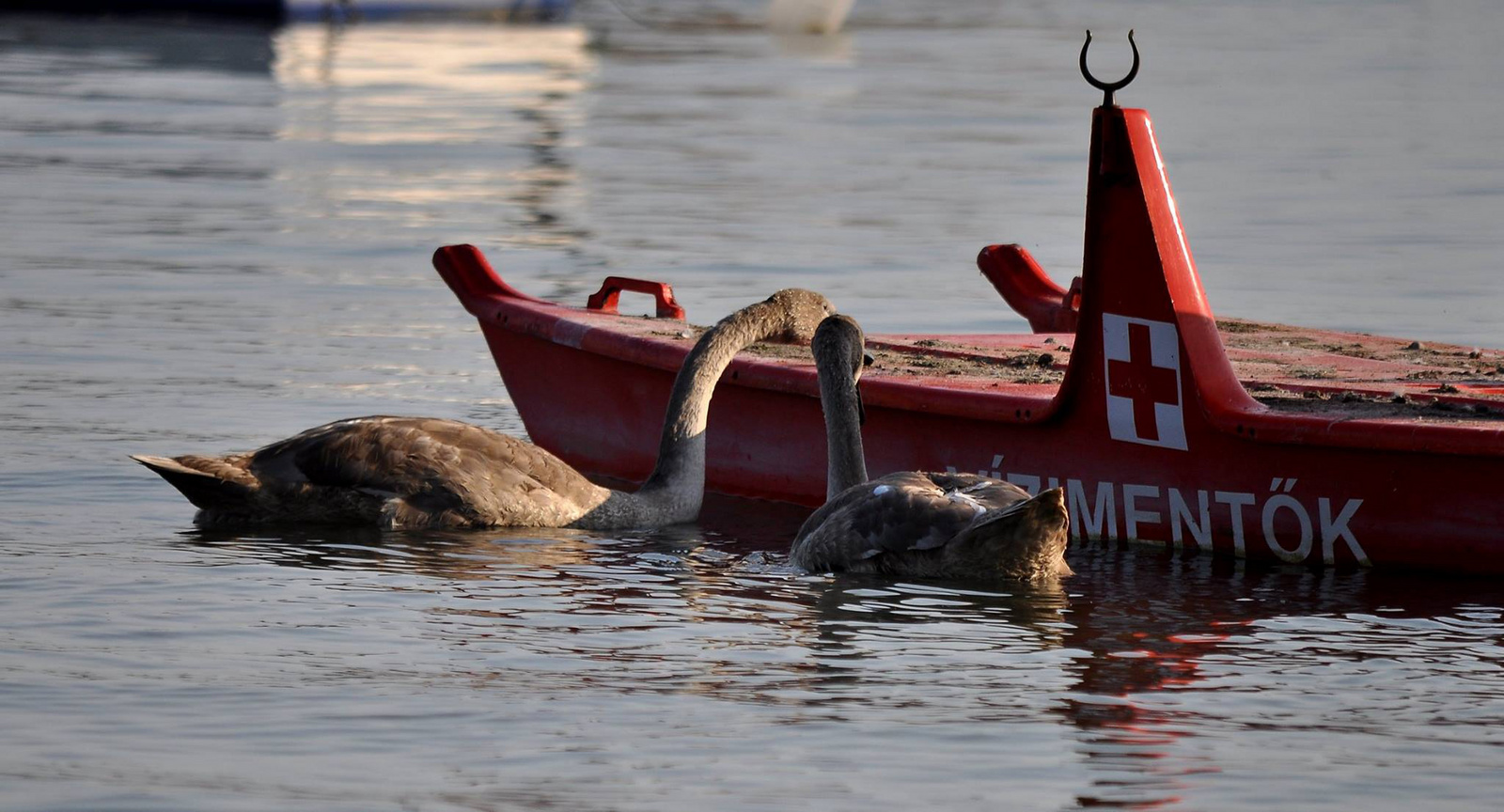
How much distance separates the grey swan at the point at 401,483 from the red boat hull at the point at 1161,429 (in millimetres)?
897

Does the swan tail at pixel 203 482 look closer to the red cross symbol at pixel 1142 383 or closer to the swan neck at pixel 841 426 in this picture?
the swan neck at pixel 841 426

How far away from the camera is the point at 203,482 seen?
948 cm

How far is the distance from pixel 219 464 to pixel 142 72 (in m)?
26.9

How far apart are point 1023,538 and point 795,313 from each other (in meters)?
2.38

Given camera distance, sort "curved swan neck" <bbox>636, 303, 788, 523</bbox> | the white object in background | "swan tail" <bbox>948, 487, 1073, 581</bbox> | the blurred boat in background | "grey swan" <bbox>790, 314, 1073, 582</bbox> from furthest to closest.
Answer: the white object in background
the blurred boat in background
"curved swan neck" <bbox>636, 303, 788, 523</bbox>
"grey swan" <bbox>790, 314, 1073, 582</bbox>
"swan tail" <bbox>948, 487, 1073, 581</bbox>

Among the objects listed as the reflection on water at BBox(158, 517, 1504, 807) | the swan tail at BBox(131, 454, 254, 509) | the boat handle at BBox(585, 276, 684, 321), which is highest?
the boat handle at BBox(585, 276, 684, 321)

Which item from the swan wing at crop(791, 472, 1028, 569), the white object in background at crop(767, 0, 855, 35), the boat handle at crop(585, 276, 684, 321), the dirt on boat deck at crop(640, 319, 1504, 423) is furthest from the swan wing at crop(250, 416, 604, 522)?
the white object in background at crop(767, 0, 855, 35)

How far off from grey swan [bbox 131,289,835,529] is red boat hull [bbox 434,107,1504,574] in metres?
0.90

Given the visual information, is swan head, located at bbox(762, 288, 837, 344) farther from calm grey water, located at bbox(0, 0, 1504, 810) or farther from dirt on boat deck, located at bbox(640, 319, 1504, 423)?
calm grey water, located at bbox(0, 0, 1504, 810)

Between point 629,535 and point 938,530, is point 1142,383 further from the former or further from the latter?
point 629,535

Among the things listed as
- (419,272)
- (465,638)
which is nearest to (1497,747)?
(465,638)

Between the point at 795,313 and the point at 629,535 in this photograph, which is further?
the point at 795,313

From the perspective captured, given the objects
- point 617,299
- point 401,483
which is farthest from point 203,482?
point 617,299

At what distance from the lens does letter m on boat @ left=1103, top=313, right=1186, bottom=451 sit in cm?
904
